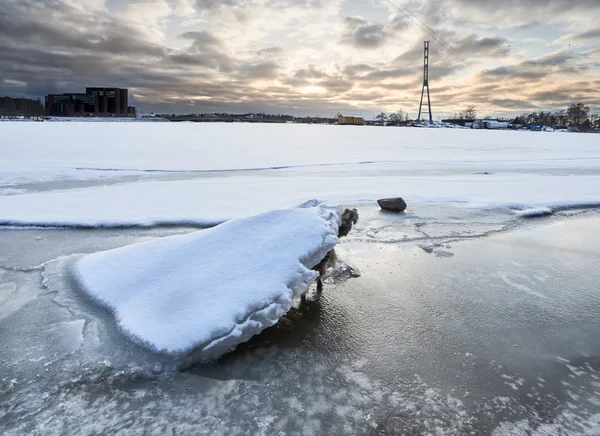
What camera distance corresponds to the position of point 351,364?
2.76 m

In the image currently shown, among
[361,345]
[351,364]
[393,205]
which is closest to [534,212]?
[393,205]

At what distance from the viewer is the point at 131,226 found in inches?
243

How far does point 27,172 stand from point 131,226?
7.97 m

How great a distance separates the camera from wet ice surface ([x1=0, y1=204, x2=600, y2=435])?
2.26m

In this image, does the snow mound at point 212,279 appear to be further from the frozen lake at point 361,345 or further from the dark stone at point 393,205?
the dark stone at point 393,205

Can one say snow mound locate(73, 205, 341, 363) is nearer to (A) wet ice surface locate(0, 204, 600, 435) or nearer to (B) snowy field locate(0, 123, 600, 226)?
(A) wet ice surface locate(0, 204, 600, 435)

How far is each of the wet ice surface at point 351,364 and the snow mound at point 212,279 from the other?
0.16 m

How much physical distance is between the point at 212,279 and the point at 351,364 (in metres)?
1.31

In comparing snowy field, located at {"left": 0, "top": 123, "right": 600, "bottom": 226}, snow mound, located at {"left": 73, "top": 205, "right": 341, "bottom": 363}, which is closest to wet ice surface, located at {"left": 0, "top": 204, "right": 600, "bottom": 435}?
snow mound, located at {"left": 73, "top": 205, "right": 341, "bottom": 363}

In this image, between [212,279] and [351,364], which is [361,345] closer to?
[351,364]

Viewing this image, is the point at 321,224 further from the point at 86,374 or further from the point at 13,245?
the point at 13,245

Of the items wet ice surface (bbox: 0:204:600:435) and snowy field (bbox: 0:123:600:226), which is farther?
snowy field (bbox: 0:123:600:226)

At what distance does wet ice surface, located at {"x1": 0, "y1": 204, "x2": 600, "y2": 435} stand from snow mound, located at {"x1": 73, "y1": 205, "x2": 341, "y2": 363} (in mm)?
159

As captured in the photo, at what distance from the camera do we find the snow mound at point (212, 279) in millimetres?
2795
